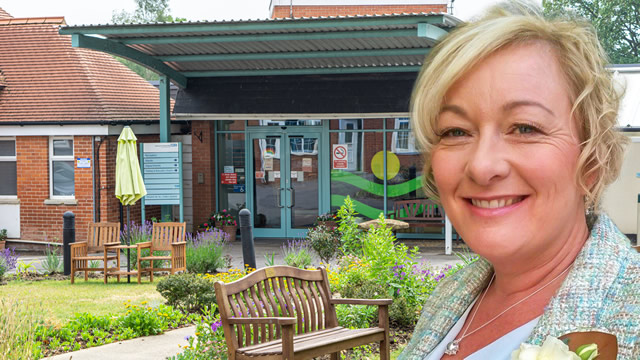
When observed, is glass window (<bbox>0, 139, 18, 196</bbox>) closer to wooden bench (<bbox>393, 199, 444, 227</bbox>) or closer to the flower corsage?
wooden bench (<bbox>393, 199, 444, 227</bbox>)

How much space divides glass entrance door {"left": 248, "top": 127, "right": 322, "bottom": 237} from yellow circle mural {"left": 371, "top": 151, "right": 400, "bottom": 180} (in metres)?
1.36

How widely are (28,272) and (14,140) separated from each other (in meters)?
5.55

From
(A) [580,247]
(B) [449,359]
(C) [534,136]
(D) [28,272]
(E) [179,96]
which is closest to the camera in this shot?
(C) [534,136]

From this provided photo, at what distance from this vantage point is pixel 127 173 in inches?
569

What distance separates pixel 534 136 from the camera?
1.38m

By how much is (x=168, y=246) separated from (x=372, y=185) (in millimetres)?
6088

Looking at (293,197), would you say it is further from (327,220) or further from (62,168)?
(62,168)


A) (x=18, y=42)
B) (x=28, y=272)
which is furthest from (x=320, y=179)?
(x=18, y=42)

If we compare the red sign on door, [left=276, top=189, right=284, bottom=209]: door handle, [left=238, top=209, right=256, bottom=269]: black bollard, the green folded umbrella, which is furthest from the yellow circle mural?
[left=238, top=209, right=256, bottom=269]: black bollard

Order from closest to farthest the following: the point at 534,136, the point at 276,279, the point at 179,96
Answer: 1. the point at 534,136
2. the point at 276,279
3. the point at 179,96

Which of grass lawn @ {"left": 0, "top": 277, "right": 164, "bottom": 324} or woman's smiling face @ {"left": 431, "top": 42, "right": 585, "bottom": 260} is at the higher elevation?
woman's smiling face @ {"left": 431, "top": 42, "right": 585, "bottom": 260}

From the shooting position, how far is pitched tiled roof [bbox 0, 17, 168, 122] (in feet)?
60.6

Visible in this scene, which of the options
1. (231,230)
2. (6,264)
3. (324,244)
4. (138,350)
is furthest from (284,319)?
(231,230)

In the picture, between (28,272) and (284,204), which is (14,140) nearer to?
(28,272)
